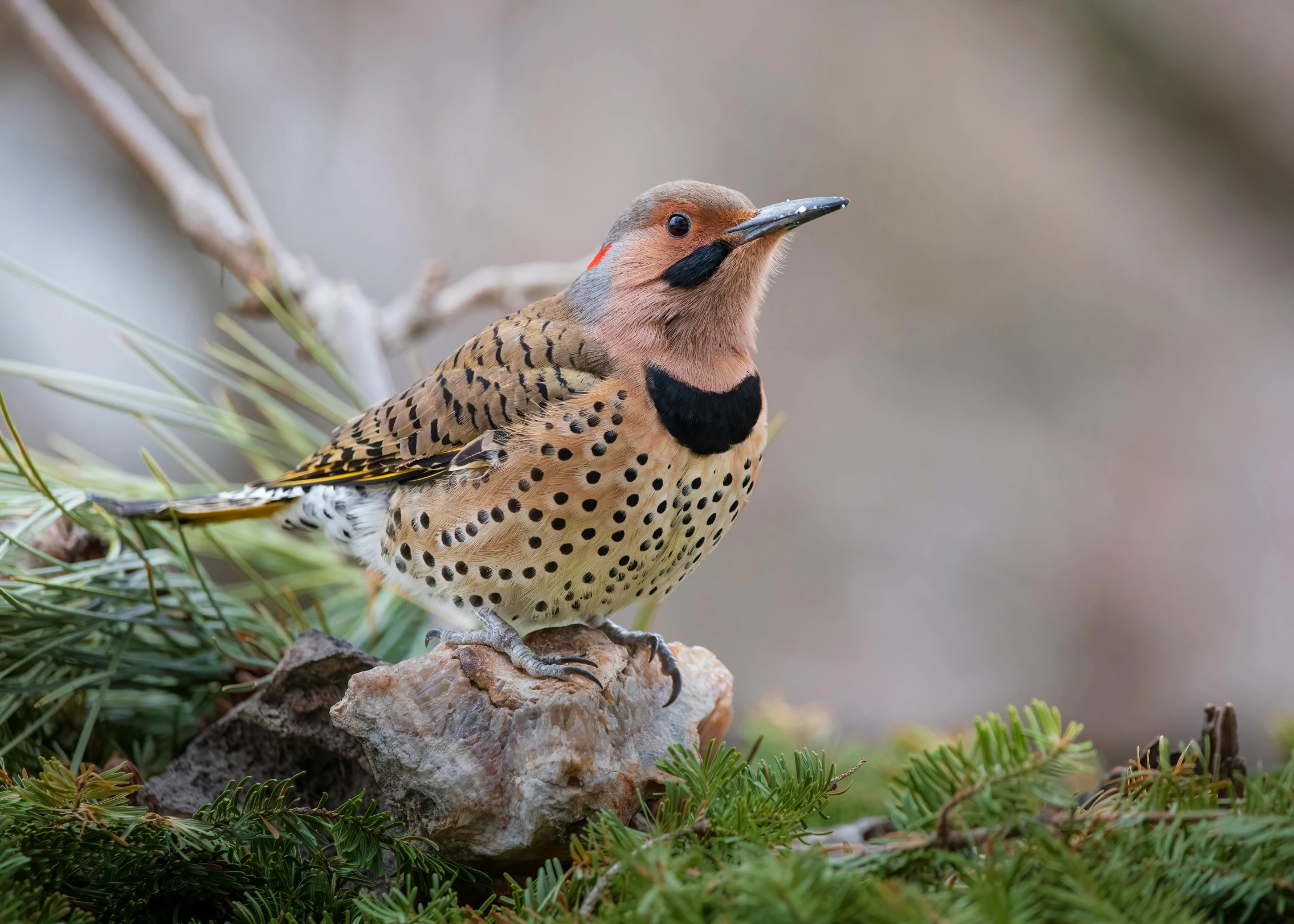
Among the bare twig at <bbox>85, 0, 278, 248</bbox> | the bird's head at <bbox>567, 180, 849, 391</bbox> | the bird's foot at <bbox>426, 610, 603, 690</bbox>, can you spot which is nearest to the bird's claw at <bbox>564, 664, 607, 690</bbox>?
the bird's foot at <bbox>426, 610, 603, 690</bbox>

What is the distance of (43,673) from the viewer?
174cm

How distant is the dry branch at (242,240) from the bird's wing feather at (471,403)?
37.2 inches

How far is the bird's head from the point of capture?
1.67 metres

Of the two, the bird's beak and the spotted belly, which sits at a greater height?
the bird's beak

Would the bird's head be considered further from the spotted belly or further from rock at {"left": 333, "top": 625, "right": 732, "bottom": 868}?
rock at {"left": 333, "top": 625, "right": 732, "bottom": 868}

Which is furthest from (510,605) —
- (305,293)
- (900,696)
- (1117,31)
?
(1117,31)

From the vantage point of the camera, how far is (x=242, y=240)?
288 cm

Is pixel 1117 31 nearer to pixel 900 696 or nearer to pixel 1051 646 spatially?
pixel 1051 646

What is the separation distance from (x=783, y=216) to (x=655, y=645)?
2.55 ft

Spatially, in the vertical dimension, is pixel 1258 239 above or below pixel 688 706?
above

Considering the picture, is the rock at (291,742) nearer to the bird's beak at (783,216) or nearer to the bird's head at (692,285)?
the bird's head at (692,285)

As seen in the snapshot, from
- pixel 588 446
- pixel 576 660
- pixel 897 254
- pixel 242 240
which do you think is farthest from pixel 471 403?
pixel 897 254

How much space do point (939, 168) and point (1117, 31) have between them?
1081mm

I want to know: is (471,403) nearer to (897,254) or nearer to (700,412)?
(700,412)
